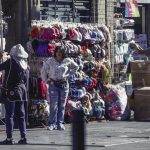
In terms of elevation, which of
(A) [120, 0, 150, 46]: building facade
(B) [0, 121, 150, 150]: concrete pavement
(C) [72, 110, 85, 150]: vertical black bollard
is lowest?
(B) [0, 121, 150, 150]: concrete pavement

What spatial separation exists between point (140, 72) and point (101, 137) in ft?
16.6

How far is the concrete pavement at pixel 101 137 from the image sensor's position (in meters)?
11.8

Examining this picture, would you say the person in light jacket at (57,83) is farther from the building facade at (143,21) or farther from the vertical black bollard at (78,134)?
the building facade at (143,21)

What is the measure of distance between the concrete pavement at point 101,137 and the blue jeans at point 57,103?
0.96 feet

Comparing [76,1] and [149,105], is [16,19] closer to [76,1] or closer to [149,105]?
[76,1]

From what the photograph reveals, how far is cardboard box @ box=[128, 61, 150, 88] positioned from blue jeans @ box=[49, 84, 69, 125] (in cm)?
367

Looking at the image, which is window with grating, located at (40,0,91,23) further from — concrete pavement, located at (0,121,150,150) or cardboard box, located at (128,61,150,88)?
concrete pavement, located at (0,121,150,150)

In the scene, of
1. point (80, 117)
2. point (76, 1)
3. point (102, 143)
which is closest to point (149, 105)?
point (76, 1)

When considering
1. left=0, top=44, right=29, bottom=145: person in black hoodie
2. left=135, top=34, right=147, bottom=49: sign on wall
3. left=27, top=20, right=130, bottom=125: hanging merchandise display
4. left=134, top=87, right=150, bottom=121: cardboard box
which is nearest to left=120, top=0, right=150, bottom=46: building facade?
left=135, top=34, right=147, bottom=49: sign on wall

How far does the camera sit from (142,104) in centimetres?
1756

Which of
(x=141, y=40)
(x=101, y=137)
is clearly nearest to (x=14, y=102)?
(x=101, y=137)

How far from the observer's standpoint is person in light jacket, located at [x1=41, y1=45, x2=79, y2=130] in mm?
14680

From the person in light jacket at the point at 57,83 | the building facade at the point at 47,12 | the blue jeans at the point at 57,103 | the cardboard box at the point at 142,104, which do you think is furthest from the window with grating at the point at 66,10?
the blue jeans at the point at 57,103

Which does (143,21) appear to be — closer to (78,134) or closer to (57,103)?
(57,103)
